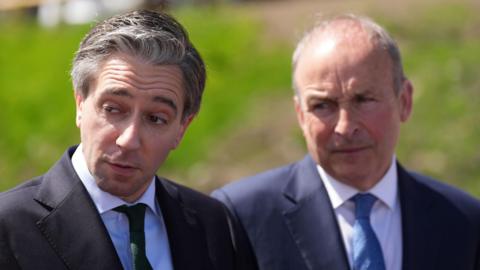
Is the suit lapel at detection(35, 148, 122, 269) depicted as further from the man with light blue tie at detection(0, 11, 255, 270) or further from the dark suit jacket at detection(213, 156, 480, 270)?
the dark suit jacket at detection(213, 156, 480, 270)

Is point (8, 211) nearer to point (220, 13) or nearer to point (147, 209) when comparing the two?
point (147, 209)

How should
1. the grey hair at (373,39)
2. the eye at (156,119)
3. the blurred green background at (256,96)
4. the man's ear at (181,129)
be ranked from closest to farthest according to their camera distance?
1. the eye at (156,119)
2. the man's ear at (181,129)
3. the grey hair at (373,39)
4. the blurred green background at (256,96)

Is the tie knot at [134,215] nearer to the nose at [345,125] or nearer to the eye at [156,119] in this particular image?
the eye at [156,119]

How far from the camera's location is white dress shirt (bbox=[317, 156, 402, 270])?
13.4 ft

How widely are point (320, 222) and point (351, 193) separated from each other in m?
0.18

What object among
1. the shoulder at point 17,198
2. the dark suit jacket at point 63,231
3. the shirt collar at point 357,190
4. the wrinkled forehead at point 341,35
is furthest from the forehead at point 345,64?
the shoulder at point 17,198

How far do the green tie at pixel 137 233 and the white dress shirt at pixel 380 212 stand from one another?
3.41 feet

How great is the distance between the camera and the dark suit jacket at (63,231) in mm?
3195

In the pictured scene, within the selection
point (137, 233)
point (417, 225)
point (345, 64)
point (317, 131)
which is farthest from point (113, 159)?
point (417, 225)

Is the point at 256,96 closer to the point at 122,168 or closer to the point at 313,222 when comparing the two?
the point at 313,222

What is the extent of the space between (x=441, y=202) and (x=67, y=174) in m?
1.72

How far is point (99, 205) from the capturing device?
3.37m

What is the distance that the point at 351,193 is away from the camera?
418 cm

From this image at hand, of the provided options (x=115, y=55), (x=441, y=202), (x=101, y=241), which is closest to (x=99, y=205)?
(x=101, y=241)
